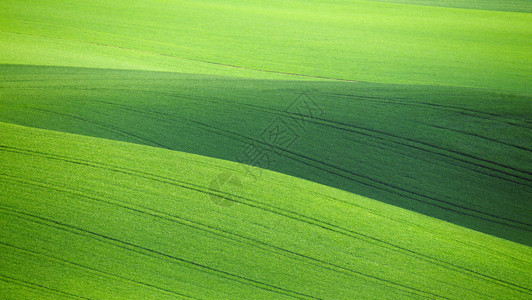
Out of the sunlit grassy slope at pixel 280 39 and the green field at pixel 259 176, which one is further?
the sunlit grassy slope at pixel 280 39

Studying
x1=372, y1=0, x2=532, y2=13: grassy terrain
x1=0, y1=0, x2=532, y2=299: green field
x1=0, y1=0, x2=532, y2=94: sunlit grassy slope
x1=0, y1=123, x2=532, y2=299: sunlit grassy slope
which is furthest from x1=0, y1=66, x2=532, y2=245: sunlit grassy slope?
x1=372, y1=0, x2=532, y2=13: grassy terrain

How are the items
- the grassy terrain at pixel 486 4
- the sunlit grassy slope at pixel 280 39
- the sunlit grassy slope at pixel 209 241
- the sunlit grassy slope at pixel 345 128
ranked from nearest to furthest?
1. the sunlit grassy slope at pixel 209 241
2. the sunlit grassy slope at pixel 345 128
3. the sunlit grassy slope at pixel 280 39
4. the grassy terrain at pixel 486 4

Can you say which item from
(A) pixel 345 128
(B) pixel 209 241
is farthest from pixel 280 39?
(B) pixel 209 241

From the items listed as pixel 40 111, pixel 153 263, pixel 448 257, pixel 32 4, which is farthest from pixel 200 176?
pixel 32 4

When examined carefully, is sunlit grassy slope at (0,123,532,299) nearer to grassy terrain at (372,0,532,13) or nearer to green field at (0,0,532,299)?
green field at (0,0,532,299)

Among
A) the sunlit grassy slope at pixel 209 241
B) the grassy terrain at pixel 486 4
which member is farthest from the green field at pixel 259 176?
the grassy terrain at pixel 486 4

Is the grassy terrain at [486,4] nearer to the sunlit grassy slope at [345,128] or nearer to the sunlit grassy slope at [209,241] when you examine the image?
the sunlit grassy slope at [345,128]
